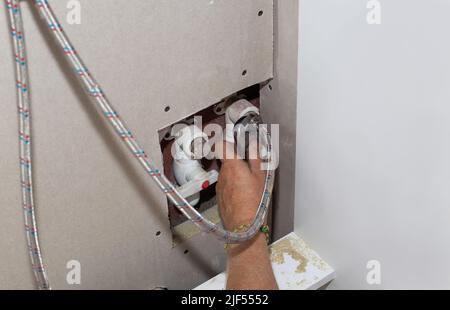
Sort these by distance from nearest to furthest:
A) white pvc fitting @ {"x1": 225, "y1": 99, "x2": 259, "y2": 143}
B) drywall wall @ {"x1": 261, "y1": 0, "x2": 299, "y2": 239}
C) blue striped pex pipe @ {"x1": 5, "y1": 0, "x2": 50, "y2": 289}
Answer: blue striped pex pipe @ {"x1": 5, "y1": 0, "x2": 50, "y2": 289}, drywall wall @ {"x1": 261, "y1": 0, "x2": 299, "y2": 239}, white pvc fitting @ {"x1": 225, "y1": 99, "x2": 259, "y2": 143}

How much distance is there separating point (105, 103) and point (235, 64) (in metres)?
0.27

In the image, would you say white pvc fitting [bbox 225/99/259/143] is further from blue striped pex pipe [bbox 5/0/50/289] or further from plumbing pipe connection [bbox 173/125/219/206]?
blue striped pex pipe [bbox 5/0/50/289]

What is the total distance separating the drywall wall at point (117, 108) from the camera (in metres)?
0.65

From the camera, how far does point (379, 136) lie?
0.72 m

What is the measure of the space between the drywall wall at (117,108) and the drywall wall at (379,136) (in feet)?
0.39

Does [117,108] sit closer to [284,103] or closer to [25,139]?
[25,139]

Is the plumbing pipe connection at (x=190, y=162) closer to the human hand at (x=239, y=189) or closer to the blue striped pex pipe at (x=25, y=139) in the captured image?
the human hand at (x=239, y=189)

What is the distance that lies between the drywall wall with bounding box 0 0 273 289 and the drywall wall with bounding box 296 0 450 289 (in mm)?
119

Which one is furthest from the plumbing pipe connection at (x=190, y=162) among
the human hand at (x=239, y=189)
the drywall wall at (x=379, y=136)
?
the drywall wall at (x=379, y=136)

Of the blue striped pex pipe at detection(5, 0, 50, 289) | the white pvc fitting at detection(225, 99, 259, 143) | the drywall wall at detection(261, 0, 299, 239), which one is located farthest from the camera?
the white pvc fitting at detection(225, 99, 259, 143)

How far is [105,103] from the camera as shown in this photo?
24.5 inches

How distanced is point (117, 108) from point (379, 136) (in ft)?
1.07

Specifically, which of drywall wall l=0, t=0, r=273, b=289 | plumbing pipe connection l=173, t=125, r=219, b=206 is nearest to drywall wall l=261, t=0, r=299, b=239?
drywall wall l=0, t=0, r=273, b=289

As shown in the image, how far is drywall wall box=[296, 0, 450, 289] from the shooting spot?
24.3 inches
